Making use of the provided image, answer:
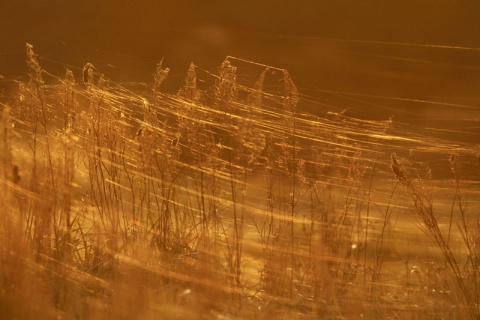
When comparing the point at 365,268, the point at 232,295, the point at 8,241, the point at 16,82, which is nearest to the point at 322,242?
the point at 365,268

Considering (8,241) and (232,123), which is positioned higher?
(232,123)

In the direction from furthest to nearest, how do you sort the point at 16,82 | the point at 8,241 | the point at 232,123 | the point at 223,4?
1. the point at 223,4
2. the point at 16,82
3. the point at 232,123
4. the point at 8,241

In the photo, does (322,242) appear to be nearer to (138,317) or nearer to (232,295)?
(232,295)

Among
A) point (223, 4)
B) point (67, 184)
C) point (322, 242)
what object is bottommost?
point (322, 242)

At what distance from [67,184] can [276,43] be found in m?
7.11

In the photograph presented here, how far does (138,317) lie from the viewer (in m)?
3.15

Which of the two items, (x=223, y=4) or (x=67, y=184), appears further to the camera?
(x=223, y=4)

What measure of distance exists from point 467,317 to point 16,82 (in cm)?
366

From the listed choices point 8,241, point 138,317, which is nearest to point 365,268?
point 138,317

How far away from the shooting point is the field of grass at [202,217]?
3641mm

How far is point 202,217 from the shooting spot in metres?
4.31

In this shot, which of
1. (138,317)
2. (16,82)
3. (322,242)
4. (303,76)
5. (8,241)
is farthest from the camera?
(303,76)

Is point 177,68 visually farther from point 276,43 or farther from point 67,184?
point 67,184

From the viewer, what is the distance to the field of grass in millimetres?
3641
